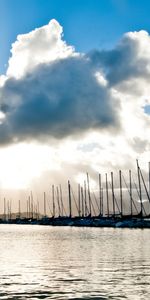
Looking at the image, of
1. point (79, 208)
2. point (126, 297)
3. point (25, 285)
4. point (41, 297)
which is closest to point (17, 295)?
point (41, 297)

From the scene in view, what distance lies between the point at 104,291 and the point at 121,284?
2.65 m

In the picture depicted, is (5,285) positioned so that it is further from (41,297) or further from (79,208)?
(79,208)

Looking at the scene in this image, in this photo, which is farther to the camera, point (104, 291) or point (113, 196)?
point (113, 196)

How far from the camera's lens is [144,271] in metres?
36.0

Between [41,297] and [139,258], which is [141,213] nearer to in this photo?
[139,258]

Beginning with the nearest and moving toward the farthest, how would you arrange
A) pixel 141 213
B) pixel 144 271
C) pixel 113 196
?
pixel 144 271, pixel 141 213, pixel 113 196

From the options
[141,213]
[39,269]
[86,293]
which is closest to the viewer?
[86,293]

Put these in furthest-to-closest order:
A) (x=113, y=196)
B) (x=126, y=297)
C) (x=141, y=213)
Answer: (x=113, y=196) → (x=141, y=213) → (x=126, y=297)

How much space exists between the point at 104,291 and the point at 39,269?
12416 millimetres

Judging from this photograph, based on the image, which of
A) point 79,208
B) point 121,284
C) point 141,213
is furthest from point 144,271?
point 79,208

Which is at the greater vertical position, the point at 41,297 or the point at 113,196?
the point at 113,196

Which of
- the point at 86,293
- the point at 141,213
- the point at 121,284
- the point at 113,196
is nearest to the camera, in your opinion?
the point at 86,293

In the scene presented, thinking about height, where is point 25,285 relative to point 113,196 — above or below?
below

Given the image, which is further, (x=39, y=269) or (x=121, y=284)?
(x=39, y=269)
